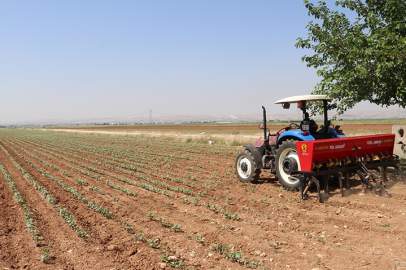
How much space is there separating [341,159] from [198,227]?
11.9 ft

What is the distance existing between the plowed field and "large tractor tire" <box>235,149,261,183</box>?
9.0 inches

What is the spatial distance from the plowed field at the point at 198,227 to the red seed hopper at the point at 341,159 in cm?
38

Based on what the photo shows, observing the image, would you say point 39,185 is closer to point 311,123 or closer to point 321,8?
point 311,123

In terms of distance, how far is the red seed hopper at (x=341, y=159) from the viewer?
6.59 meters

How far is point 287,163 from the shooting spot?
24.1 ft

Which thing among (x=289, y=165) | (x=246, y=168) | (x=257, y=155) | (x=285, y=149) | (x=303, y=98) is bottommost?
(x=246, y=168)

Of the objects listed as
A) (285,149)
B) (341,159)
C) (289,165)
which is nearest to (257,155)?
(285,149)

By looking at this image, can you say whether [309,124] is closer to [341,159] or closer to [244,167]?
[341,159]

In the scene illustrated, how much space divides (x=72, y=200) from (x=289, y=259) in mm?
5485

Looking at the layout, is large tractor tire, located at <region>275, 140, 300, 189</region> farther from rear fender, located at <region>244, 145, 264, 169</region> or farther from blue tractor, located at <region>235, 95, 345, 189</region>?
rear fender, located at <region>244, 145, 264, 169</region>

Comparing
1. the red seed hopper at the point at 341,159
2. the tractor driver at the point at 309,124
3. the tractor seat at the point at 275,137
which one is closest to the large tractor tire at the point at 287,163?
the red seed hopper at the point at 341,159

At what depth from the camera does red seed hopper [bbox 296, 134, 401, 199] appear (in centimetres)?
659

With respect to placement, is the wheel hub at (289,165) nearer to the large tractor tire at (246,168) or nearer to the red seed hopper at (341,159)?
the red seed hopper at (341,159)

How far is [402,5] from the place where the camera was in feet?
26.0
